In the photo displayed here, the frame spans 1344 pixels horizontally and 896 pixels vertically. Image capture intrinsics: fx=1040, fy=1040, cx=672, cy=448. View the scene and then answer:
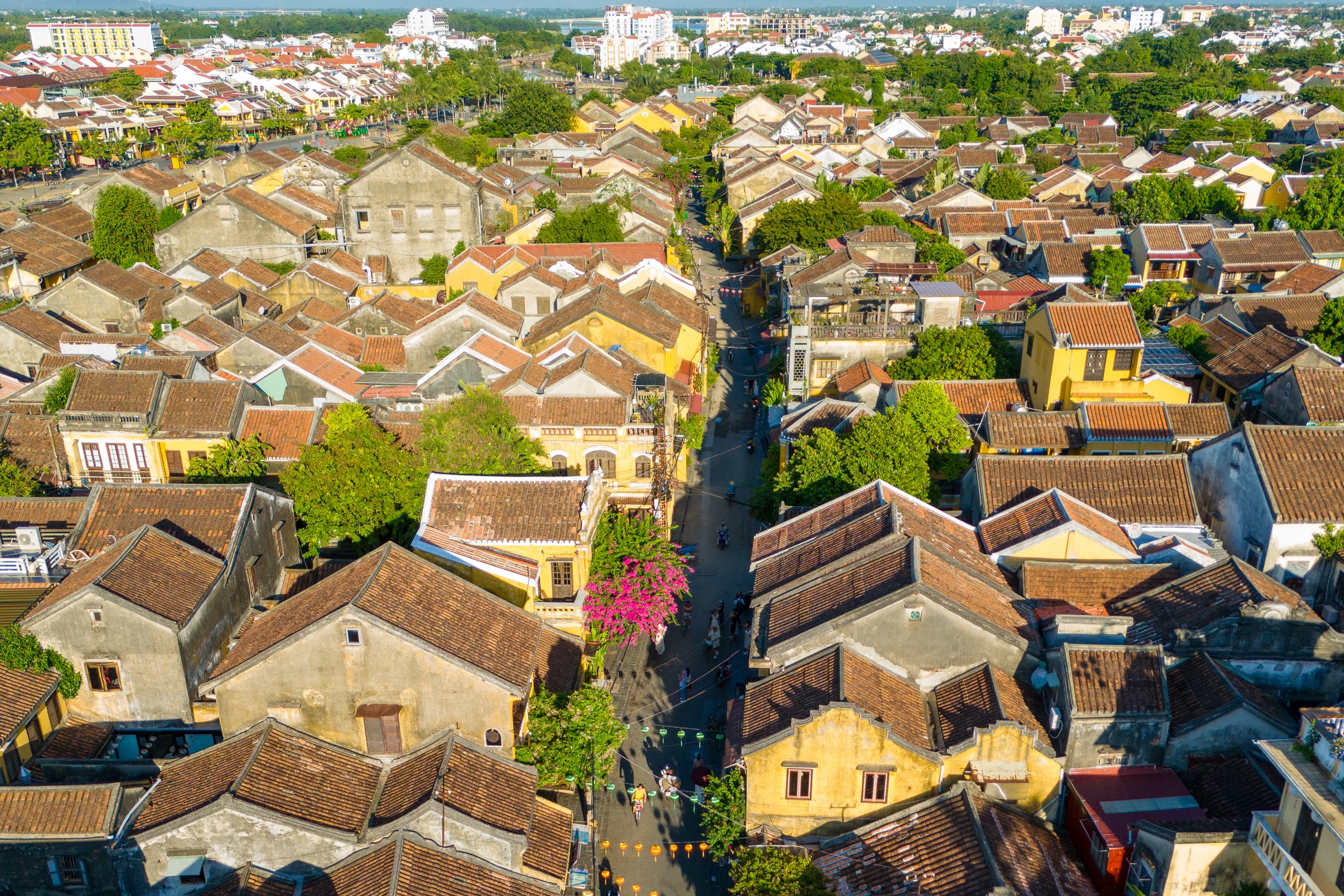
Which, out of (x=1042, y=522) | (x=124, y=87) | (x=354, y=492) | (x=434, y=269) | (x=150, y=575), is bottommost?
(x=124, y=87)

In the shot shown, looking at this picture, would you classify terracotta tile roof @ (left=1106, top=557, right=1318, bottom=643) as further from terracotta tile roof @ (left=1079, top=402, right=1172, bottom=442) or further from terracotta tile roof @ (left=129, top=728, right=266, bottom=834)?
terracotta tile roof @ (left=129, top=728, right=266, bottom=834)

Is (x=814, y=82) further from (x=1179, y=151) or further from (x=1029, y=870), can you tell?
(x=1029, y=870)

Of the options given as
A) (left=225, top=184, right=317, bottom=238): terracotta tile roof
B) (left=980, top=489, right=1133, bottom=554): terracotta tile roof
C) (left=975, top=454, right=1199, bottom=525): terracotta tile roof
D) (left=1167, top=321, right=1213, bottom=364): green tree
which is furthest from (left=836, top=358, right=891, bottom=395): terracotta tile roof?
(left=225, top=184, right=317, bottom=238): terracotta tile roof

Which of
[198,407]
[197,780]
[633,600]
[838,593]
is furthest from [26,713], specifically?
[838,593]

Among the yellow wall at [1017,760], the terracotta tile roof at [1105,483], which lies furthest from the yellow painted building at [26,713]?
the terracotta tile roof at [1105,483]

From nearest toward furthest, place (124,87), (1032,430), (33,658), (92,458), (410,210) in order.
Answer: (33,658) < (1032,430) < (92,458) < (410,210) < (124,87)

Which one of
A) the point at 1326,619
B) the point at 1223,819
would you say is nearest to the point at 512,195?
the point at 1326,619

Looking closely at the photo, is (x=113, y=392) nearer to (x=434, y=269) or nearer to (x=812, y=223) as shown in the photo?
(x=434, y=269)
